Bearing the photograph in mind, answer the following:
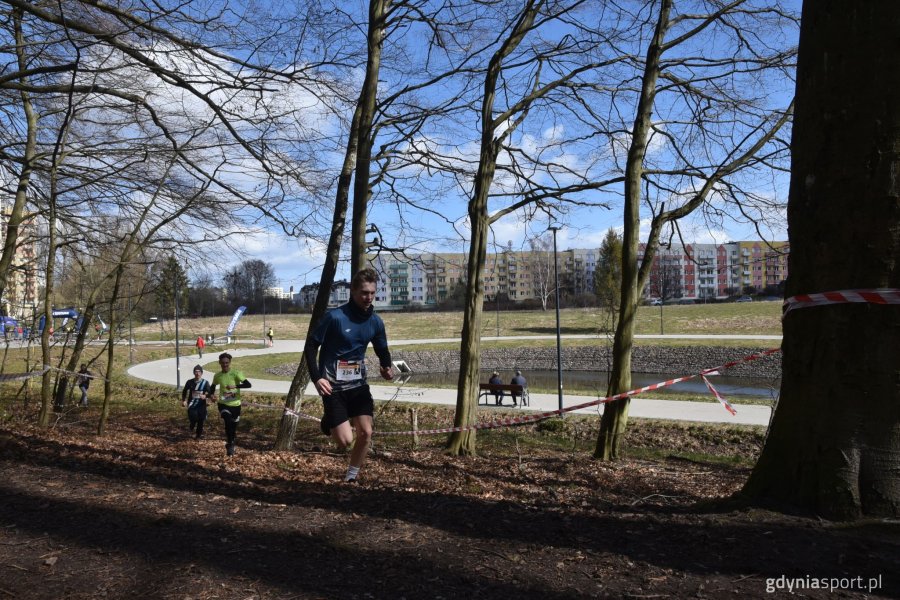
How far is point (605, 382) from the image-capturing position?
29.5 meters

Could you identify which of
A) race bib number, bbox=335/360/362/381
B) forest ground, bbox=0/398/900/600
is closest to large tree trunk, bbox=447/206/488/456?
forest ground, bbox=0/398/900/600

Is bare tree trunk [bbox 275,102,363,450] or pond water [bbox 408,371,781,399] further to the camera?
pond water [bbox 408,371,781,399]

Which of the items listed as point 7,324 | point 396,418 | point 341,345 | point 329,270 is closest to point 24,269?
point 7,324

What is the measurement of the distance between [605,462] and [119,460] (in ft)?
19.5

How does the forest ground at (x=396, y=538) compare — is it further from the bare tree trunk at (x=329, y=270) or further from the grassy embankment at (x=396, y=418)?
the grassy embankment at (x=396, y=418)

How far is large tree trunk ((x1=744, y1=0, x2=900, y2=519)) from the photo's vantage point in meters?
3.75

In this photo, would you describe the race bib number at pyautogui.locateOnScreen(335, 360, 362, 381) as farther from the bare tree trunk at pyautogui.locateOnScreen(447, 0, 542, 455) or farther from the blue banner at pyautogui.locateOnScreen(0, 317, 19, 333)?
the blue banner at pyautogui.locateOnScreen(0, 317, 19, 333)

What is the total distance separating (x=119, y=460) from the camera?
22.0ft

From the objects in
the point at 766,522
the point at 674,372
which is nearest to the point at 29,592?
the point at 766,522

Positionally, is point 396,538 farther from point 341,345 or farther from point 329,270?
point 329,270

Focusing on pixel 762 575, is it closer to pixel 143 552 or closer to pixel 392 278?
pixel 143 552

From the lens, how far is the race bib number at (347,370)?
5.47m

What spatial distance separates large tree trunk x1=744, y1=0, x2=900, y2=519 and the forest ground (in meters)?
0.31

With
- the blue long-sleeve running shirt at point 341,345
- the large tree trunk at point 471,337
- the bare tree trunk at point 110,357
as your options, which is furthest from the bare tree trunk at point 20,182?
the large tree trunk at point 471,337
